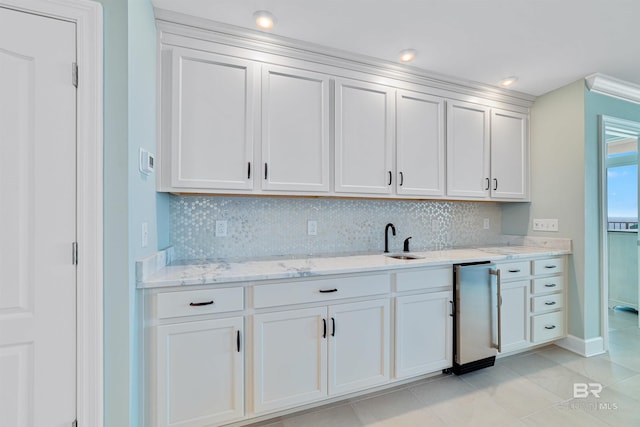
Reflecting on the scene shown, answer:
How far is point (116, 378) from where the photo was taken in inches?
47.9

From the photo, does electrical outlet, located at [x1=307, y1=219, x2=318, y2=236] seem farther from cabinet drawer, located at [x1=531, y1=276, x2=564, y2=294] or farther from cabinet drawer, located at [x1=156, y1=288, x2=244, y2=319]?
cabinet drawer, located at [x1=531, y1=276, x2=564, y2=294]

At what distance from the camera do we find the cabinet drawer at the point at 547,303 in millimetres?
2461

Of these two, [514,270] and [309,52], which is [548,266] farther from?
[309,52]

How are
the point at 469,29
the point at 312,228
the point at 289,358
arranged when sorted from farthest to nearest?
the point at 312,228 → the point at 469,29 → the point at 289,358

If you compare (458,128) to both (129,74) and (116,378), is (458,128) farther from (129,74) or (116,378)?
(116,378)

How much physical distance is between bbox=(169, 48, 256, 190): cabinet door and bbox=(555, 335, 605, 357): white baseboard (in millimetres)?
3213

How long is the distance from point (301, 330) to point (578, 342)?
2.69 meters

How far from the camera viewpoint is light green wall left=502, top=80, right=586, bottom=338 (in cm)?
252

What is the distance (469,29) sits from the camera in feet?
6.07

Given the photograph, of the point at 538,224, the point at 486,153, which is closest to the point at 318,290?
the point at 486,153

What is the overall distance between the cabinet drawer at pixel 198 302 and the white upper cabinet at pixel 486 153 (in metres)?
2.01

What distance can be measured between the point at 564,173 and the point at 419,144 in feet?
4.96

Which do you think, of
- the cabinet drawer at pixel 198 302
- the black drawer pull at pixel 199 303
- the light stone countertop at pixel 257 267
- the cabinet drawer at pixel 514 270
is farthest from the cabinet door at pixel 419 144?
the black drawer pull at pixel 199 303
